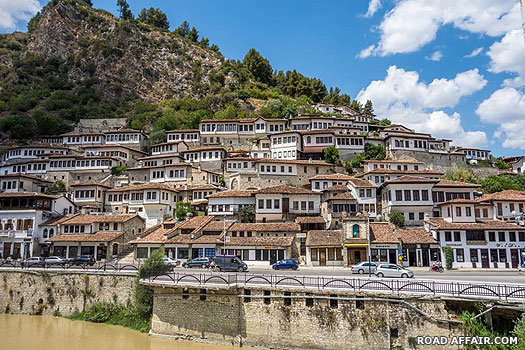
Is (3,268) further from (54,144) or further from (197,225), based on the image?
(54,144)

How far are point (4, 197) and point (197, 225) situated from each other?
942 inches

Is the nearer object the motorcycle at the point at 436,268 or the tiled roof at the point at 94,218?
the motorcycle at the point at 436,268

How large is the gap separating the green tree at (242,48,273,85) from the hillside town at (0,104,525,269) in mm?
60035

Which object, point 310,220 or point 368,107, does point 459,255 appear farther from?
point 368,107

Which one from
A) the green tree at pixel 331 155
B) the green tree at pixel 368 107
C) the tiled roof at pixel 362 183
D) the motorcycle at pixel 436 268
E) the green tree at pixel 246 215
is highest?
the green tree at pixel 368 107

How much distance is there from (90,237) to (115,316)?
17085 millimetres

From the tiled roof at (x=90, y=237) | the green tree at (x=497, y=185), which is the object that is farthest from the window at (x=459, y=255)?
the tiled roof at (x=90, y=237)

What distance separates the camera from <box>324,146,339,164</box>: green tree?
191ft

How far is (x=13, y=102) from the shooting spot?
91812 millimetres

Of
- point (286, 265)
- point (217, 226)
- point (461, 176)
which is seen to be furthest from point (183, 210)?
point (461, 176)

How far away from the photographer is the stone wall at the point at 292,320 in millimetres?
18484

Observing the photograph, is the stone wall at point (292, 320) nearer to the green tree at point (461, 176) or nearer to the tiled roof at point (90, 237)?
the tiled roof at point (90, 237)

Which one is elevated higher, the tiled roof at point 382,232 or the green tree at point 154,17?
the green tree at point 154,17

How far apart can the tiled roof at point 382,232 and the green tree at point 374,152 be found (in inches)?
866
